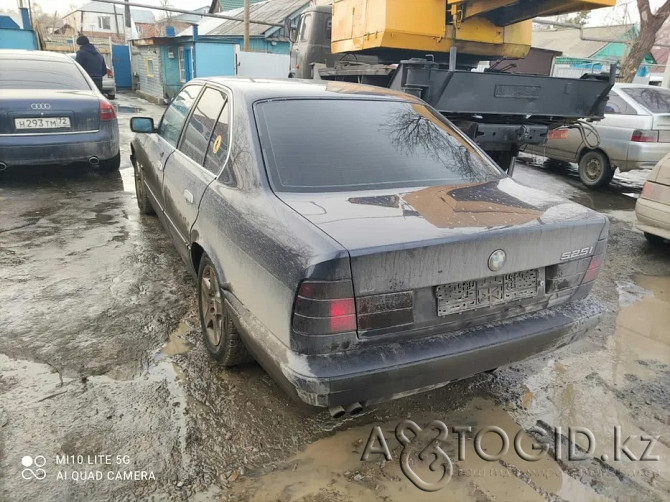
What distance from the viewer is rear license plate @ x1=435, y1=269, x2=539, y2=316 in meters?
2.08

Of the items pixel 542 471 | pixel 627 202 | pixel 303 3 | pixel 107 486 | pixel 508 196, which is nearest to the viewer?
pixel 107 486

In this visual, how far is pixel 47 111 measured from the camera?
19.2 feet

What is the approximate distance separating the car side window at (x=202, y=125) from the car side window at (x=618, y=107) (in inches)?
262

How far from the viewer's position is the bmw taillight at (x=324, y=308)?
6.09 ft

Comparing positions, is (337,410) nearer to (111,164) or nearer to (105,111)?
(105,111)

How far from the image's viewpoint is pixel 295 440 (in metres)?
2.36

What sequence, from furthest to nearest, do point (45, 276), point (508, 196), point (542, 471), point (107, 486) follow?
point (45, 276), point (508, 196), point (542, 471), point (107, 486)

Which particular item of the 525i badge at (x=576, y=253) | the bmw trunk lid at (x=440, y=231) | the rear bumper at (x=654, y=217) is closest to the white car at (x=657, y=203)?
the rear bumper at (x=654, y=217)

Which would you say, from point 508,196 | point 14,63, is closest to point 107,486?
point 508,196

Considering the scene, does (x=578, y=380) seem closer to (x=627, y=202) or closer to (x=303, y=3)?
(x=627, y=202)

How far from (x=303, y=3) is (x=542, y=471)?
21759 mm

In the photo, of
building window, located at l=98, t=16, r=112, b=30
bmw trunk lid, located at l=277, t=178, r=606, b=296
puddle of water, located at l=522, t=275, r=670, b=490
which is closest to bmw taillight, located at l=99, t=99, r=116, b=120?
bmw trunk lid, located at l=277, t=178, r=606, b=296

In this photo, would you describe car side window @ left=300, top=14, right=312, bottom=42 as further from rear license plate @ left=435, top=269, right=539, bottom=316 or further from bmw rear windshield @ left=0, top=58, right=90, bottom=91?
rear license plate @ left=435, top=269, right=539, bottom=316

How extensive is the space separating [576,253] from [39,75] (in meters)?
6.83
